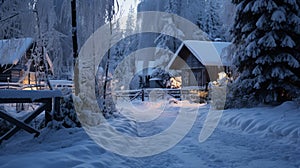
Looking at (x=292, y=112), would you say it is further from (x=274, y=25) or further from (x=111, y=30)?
(x=111, y=30)

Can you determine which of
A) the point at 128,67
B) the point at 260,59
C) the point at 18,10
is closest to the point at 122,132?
the point at 18,10

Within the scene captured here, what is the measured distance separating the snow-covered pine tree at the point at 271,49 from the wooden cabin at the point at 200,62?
36.9ft

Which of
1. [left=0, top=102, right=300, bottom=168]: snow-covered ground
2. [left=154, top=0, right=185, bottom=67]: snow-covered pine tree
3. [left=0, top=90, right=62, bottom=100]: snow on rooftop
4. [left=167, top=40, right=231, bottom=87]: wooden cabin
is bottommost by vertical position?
[left=0, top=102, right=300, bottom=168]: snow-covered ground

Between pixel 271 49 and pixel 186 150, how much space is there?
8173 millimetres

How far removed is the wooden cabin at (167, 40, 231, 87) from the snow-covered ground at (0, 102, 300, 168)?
16859 millimetres

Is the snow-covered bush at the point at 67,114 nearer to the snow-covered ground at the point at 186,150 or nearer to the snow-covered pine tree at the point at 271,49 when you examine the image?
the snow-covered ground at the point at 186,150

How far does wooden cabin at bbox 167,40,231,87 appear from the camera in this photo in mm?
26172

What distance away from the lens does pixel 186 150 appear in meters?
7.07

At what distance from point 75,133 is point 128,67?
4362 cm

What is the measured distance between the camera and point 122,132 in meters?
8.73

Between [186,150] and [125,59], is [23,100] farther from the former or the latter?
[125,59]

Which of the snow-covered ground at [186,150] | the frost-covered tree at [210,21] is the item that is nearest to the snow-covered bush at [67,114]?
the snow-covered ground at [186,150]

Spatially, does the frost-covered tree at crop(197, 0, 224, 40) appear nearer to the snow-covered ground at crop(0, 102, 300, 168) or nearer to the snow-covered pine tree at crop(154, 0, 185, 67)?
the snow-covered pine tree at crop(154, 0, 185, 67)

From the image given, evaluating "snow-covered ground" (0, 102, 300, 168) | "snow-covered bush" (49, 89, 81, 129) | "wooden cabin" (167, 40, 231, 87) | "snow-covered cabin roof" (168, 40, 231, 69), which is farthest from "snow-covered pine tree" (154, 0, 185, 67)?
"snow-covered bush" (49, 89, 81, 129)
